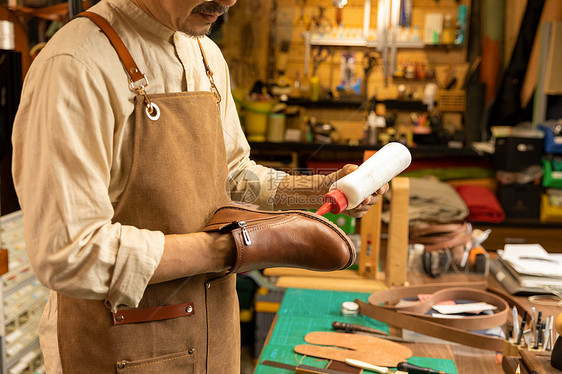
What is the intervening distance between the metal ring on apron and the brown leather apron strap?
1.12m

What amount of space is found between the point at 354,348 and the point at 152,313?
2.40 ft

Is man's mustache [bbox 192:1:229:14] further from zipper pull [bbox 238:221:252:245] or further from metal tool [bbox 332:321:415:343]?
metal tool [bbox 332:321:415:343]

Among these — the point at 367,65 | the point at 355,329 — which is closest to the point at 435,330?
the point at 355,329

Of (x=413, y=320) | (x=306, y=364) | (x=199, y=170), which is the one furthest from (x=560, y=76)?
(x=199, y=170)

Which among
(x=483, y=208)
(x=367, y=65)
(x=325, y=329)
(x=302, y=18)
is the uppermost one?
(x=302, y=18)

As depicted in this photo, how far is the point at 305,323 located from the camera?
1771 mm

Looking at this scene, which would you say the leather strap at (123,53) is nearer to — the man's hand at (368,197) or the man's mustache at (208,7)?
the man's mustache at (208,7)

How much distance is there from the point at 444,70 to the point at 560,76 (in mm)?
1240

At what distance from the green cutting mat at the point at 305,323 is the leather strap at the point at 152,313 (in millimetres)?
481

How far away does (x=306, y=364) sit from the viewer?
1491 mm

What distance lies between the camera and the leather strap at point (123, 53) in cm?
93

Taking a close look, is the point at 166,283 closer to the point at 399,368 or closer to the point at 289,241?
the point at 289,241

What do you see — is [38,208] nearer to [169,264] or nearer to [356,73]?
[169,264]

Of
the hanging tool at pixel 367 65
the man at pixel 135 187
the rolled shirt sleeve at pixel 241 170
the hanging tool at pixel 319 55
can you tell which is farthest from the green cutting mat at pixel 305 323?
the hanging tool at pixel 319 55
